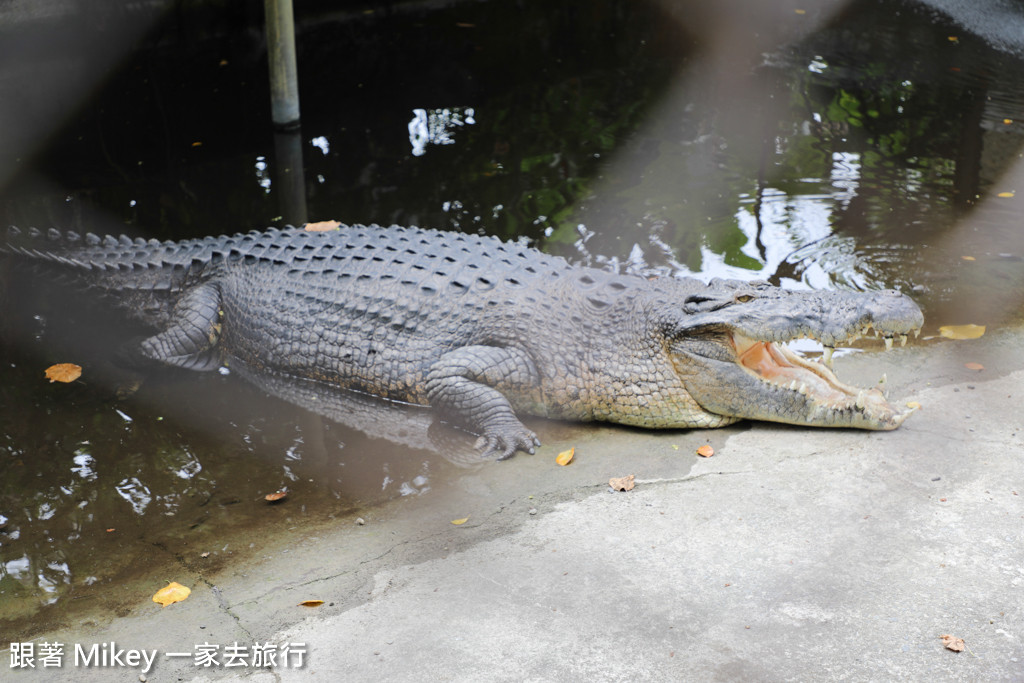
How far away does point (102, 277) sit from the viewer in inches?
228

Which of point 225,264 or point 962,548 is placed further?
point 225,264

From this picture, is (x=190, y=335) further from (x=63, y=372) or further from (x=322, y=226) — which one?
(x=322, y=226)

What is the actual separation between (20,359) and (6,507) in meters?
1.57

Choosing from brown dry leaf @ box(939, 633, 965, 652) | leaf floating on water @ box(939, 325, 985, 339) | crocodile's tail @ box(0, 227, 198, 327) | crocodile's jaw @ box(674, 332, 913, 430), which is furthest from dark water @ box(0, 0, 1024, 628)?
brown dry leaf @ box(939, 633, 965, 652)

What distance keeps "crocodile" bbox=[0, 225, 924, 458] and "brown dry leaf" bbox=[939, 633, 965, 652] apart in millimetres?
1436

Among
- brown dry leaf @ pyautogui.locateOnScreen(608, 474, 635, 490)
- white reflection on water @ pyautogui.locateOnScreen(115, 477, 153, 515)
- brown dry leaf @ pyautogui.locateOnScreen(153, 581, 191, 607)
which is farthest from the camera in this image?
white reflection on water @ pyautogui.locateOnScreen(115, 477, 153, 515)

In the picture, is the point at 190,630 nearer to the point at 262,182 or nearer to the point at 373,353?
the point at 373,353

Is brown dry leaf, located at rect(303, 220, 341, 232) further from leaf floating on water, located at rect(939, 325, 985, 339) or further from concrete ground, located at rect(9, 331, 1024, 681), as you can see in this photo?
leaf floating on water, located at rect(939, 325, 985, 339)

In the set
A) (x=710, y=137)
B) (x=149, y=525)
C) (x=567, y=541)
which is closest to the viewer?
(x=567, y=541)

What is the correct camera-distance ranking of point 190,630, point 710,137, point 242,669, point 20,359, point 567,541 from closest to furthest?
point 242,669
point 190,630
point 567,541
point 20,359
point 710,137

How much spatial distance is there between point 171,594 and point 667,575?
1932 millimetres

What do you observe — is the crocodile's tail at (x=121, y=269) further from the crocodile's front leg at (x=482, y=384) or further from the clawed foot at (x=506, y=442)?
the clawed foot at (x=506, y=442)

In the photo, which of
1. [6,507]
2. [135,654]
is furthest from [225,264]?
[135,654]

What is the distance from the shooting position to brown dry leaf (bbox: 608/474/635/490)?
4020mm
